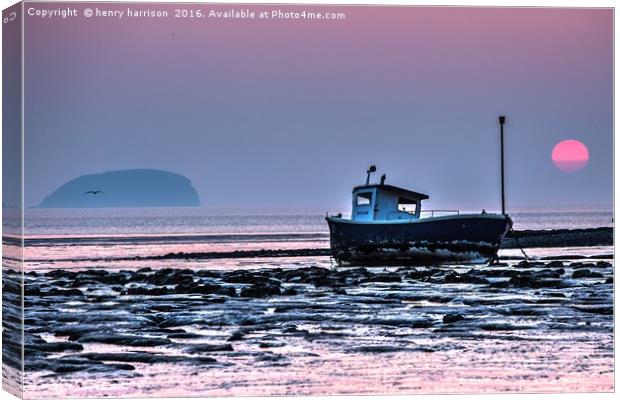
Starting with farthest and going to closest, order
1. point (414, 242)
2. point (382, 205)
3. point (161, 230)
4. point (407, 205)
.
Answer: point (161, 230) → point (414, 242) → point (382, 205) → point (407, 205)

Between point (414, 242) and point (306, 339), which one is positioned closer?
point (306, 339)

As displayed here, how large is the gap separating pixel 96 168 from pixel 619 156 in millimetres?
6849

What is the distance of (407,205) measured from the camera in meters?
29.1

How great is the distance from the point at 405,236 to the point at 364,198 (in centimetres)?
198

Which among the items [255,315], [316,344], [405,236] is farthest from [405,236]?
[316,344]

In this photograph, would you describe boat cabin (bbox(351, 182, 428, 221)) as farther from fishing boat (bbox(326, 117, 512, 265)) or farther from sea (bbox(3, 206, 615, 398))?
sea (bbox(3, 206, 615, 398))

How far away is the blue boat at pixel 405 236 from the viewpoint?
30.9 meters

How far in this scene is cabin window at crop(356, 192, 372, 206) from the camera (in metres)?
30.3

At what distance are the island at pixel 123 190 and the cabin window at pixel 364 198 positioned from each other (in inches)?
387

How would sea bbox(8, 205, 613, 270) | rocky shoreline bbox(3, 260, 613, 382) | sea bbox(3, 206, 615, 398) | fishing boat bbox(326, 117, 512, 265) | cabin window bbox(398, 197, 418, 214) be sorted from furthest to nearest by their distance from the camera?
1. fishing boat bbox(326, 117, 512, 265)
2. cabin window bbox(398, 197, 418, 214)
3. sea bbox(8, 205, 613, 270)
4. rocky shoreline bbox(3, 260, 613, 382)
5. sea bbox(3, 206, 615, 398)

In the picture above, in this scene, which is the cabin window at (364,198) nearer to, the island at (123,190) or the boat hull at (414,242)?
the boat hull at (414,242)

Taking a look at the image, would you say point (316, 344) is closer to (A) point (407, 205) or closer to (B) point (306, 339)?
(B) point (306, 339)

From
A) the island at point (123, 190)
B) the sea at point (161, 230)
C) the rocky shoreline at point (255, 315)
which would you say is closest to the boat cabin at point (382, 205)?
the sea at point (161, 230)

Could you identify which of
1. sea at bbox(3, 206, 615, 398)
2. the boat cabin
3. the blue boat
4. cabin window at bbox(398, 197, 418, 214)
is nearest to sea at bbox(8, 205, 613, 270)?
sea at bbox(3, 206, 615, 398)
